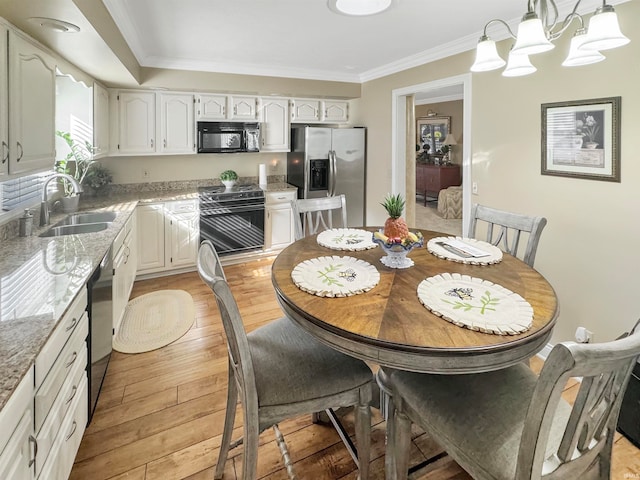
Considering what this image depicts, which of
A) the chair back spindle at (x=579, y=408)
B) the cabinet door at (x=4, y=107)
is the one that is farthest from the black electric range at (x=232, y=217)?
the chair back spindle at (x=579, y=408)

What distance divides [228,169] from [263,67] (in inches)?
55.8

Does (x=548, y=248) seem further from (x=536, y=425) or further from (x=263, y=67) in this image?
(x=263, y=67)

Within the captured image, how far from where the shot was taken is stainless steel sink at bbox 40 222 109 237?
249 cm

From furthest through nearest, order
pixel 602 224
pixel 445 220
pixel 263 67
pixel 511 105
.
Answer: pixel 445 220
pixel 263 67
pixel 511 105
pixel 602 224

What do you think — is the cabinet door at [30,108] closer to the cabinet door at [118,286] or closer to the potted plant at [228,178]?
the cabinet door at [118,286]

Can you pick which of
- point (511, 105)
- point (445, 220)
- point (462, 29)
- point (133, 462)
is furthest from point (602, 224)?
point (445, 220)

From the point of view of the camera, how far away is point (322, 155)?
4.69 metres

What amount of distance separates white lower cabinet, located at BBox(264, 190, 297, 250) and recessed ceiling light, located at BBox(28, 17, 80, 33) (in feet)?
9.16

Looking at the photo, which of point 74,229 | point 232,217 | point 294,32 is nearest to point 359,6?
point 294,32


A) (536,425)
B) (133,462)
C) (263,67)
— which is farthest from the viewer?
(263,67)

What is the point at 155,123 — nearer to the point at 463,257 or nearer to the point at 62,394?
the point at 62,394

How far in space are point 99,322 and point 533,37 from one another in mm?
2423

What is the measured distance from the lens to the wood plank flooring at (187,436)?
1649 millimetres

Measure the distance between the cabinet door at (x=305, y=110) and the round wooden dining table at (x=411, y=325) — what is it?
363 cm
